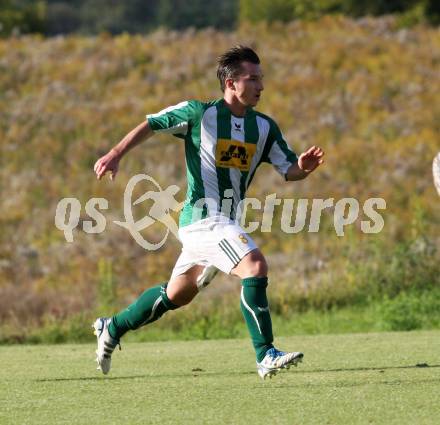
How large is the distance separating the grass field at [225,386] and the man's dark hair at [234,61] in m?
1.91

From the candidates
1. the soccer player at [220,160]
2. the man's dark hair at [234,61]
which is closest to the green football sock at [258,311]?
the soccer player at [220,160]

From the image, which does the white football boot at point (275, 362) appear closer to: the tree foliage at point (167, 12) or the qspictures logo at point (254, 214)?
the qspictures logo at point (254, 214)

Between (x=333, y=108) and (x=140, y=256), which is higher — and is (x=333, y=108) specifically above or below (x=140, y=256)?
above

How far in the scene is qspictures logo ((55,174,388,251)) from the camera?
20625 mm

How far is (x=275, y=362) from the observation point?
683 cm

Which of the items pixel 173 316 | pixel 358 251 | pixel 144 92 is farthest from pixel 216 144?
pixel 144 92

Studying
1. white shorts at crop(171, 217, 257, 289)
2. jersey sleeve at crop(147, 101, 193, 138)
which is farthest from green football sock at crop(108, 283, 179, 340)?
jersey sleeve at crop(147, 101, 193, 138)

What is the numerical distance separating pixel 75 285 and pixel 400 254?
6.72 metres

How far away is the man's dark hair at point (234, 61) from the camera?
749cm

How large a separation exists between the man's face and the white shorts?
787 millimetres

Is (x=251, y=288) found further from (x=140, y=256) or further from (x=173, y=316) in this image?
(x=140, y=256)

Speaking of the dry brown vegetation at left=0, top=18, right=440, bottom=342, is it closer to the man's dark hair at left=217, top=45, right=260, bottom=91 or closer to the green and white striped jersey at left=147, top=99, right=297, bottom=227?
the green and white striped jersey at left=147, top=99, right=297, bottom=227

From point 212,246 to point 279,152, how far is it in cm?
84

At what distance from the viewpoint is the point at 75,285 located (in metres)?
18.8
